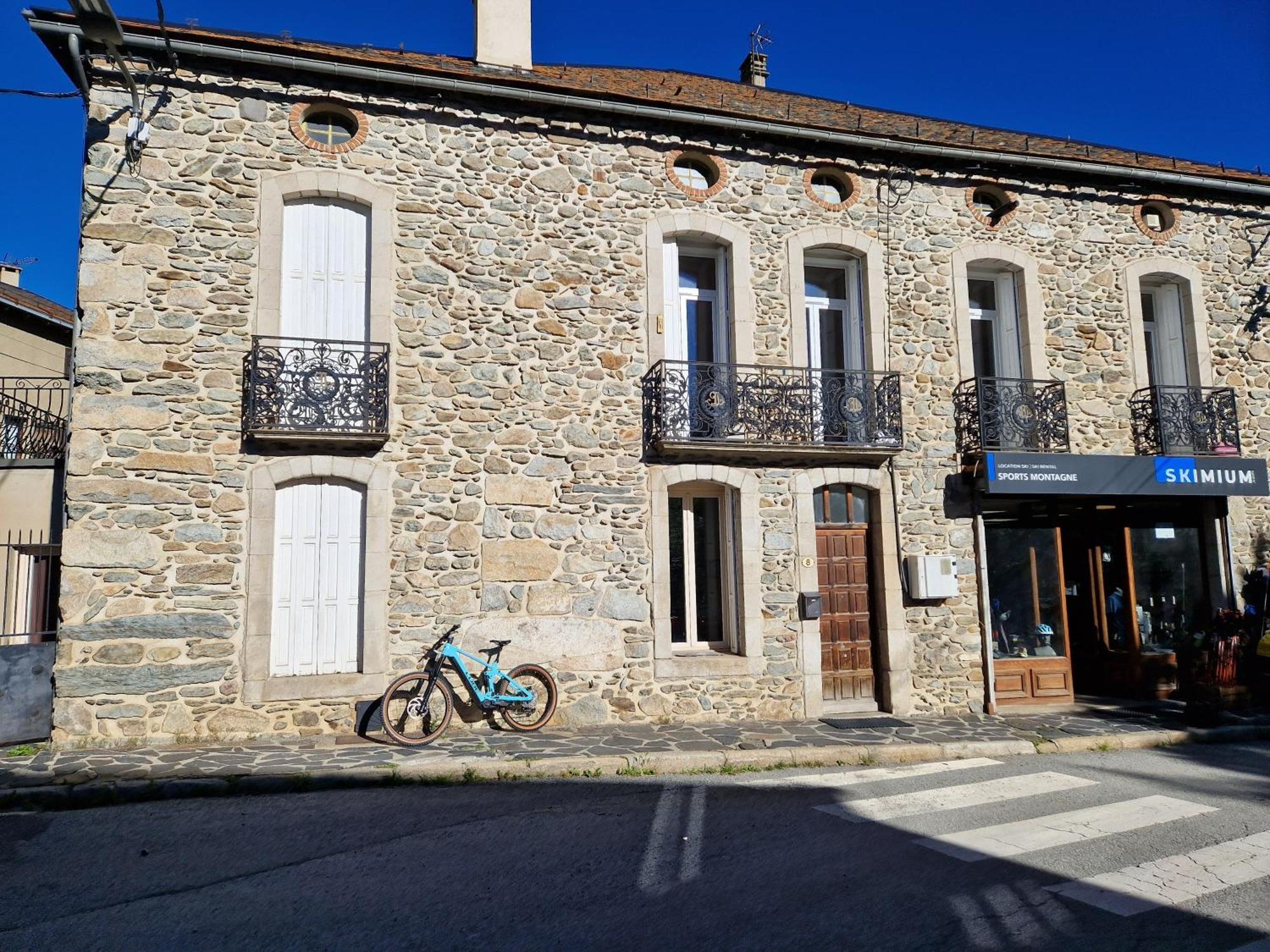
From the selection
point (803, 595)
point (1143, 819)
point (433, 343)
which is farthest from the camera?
point (803, 595)

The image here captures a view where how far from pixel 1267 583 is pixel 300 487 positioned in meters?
10.9

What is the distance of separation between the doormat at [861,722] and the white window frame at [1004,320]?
14.0ft

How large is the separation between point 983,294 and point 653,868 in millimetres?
8579

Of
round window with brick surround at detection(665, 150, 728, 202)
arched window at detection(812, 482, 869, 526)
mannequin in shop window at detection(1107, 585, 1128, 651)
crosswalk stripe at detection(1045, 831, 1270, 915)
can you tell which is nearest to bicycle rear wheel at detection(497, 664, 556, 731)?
arched window at detection(812, 482, 869, 526)

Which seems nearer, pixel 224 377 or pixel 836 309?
pixel 224 377

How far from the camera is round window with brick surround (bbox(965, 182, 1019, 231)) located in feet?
33.0

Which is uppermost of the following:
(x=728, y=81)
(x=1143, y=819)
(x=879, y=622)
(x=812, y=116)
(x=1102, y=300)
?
(x=728, y=81)

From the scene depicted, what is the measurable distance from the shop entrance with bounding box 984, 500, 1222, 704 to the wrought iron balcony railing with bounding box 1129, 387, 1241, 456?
0.70 metres

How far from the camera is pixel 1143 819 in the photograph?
535 centimetres

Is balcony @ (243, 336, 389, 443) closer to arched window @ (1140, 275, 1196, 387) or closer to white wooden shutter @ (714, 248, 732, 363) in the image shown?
white wooden shutter @ (714, 248, 732, 363)

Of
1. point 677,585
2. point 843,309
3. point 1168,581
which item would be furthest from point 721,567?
point 1168,581

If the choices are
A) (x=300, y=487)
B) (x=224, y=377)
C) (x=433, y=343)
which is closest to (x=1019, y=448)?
(x=433, y=343)

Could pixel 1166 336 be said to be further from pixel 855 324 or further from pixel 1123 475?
pixel 855 324

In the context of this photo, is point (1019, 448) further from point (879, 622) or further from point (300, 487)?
point (300, 487)
